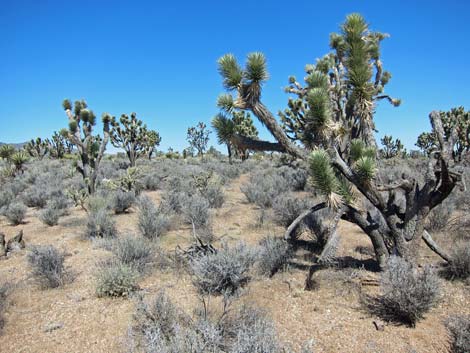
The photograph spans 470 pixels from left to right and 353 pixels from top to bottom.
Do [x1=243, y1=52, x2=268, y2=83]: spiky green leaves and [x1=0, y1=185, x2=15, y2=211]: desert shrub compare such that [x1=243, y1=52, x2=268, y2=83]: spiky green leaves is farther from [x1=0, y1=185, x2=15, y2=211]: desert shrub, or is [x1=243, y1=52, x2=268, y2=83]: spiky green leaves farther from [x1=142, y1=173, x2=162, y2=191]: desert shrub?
[x1=142, y1=173, x2=162, y2=191]: desert shrub

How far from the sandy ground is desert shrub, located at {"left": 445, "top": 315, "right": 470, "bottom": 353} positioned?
0.28 feet

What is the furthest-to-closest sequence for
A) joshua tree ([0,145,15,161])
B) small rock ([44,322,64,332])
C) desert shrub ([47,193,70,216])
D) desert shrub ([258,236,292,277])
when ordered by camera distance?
1. joshua tree ([0,145,15,161])
2. desert shrub ([47,193,70,216])
3. desert shrub ([258,236,292,277])
4. small rock ([44,322,64,332])

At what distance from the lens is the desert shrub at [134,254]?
5164 millimetres

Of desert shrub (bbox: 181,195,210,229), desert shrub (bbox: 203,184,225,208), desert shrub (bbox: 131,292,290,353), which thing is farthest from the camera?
desert shrub (bbox: 203,184,225,208)

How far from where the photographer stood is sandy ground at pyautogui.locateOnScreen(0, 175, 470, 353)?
332cm

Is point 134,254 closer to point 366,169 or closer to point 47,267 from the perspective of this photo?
point 47,267

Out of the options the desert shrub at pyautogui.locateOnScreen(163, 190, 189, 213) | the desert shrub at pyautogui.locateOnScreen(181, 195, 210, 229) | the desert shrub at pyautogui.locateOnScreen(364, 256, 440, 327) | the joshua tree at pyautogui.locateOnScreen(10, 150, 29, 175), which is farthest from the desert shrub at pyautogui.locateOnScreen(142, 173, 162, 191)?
the desert shrub at pyautogui.locateOnScreen(364, 256, 440, 327)

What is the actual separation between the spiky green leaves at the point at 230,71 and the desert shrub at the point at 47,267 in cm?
406

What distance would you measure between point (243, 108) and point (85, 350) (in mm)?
3920

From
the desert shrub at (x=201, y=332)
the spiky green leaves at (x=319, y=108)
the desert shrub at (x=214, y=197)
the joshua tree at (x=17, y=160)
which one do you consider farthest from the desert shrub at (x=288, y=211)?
the joshua tree at (x=17, y=160)

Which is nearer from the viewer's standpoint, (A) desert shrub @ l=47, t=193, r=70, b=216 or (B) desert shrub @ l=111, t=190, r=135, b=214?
(A) desert shrub @ l=47, t=193, r=70, b=216

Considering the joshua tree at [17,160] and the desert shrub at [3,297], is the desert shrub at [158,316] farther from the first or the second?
the joshua tree at [17,160]

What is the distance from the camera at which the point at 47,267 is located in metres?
5.02

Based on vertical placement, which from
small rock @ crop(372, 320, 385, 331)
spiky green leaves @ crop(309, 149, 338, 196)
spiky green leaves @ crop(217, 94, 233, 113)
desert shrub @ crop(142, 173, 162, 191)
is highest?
spiky green leaves @ crop(217, 94, 233, 113)
